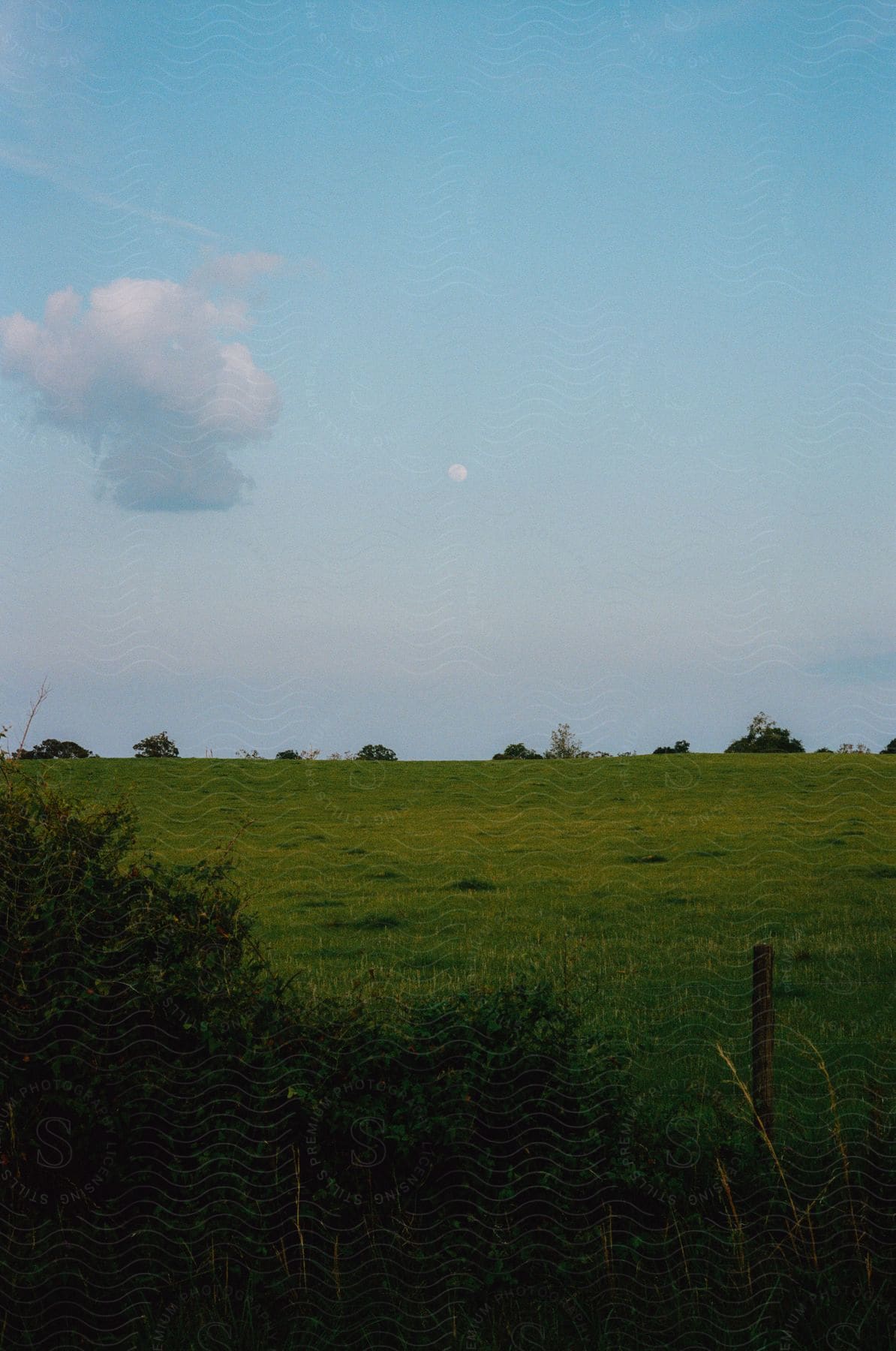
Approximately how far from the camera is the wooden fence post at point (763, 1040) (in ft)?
24.3

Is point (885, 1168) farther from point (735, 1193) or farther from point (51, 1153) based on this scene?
point (51, 1153)

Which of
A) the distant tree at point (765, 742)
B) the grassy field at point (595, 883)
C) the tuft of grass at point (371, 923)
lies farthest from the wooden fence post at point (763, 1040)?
the distant tree at point (765, 742)

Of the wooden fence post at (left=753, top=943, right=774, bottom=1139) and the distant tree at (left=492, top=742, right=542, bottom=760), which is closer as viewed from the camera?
the wooden fence post at (left=753, top=943, right=774, bottom=1139)

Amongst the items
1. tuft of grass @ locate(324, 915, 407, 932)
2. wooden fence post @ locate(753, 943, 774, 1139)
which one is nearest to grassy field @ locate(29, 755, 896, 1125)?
tuft of grass @ locate(324, 915, 407, 932)

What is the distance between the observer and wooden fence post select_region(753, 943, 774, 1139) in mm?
7410

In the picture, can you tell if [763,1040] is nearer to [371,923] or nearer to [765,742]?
[371,923]

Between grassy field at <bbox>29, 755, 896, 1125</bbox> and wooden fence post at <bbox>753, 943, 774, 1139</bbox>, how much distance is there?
0.74 metres

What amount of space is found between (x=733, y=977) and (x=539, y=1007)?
6.38 m

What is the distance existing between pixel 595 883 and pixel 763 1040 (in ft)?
38.1

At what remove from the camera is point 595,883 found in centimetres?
1900

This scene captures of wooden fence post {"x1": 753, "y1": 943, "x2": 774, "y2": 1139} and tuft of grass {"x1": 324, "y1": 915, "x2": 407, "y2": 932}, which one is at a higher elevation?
wooden fence post {"x1": 753, "y1": 943, "x2": 774, "y2": 1139}

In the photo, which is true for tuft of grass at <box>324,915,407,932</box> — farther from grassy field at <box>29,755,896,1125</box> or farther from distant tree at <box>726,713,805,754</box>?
distant tree at <box>726,713,805,754</box>

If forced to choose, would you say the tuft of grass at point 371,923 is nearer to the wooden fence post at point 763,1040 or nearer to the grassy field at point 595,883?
the grassy field at point 595,883

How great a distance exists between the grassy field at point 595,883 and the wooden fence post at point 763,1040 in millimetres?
744
